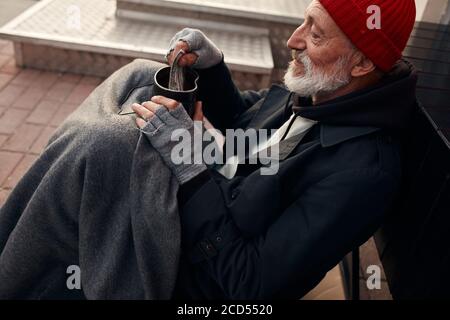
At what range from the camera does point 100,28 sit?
4.59 metres

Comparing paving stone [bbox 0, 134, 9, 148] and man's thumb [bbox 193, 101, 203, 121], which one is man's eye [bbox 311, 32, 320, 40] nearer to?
man's thumb [bbox 193, 101, 203, 121]

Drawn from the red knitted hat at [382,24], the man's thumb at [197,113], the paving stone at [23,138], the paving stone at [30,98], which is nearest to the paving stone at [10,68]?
the paving stone at [30,98]

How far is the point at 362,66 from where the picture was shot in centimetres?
157

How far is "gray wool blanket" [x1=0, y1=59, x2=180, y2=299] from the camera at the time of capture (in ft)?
4.70

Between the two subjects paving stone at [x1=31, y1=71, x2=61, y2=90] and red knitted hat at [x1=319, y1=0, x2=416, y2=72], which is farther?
paving stone at [x1=31, y1=71, x2=61, y2=90]

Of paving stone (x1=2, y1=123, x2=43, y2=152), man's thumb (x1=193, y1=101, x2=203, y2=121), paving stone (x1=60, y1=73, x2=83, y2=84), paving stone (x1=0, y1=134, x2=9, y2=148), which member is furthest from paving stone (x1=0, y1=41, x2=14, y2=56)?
man's thumb (x1=193, y1=101, x2=203, y2=121)

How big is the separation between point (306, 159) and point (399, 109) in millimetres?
373

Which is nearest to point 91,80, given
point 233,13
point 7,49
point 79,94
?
point 79,94

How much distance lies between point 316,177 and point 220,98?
817 millimetres

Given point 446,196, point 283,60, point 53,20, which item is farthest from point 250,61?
point 446,196

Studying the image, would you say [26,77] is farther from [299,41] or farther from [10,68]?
[299,41]

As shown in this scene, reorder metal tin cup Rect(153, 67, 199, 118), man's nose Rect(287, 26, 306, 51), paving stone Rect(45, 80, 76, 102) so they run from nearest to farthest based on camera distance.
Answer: metal tin cup Rect(153, 67, 199, 118) → man's nose Rect(287, 26, 306, 51) → paving stone Rect(45, 80, 76, 102)

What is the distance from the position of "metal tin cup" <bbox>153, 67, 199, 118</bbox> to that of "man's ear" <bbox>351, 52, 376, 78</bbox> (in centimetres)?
60

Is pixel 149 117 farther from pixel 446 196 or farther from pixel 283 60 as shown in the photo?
pixel 283 60
